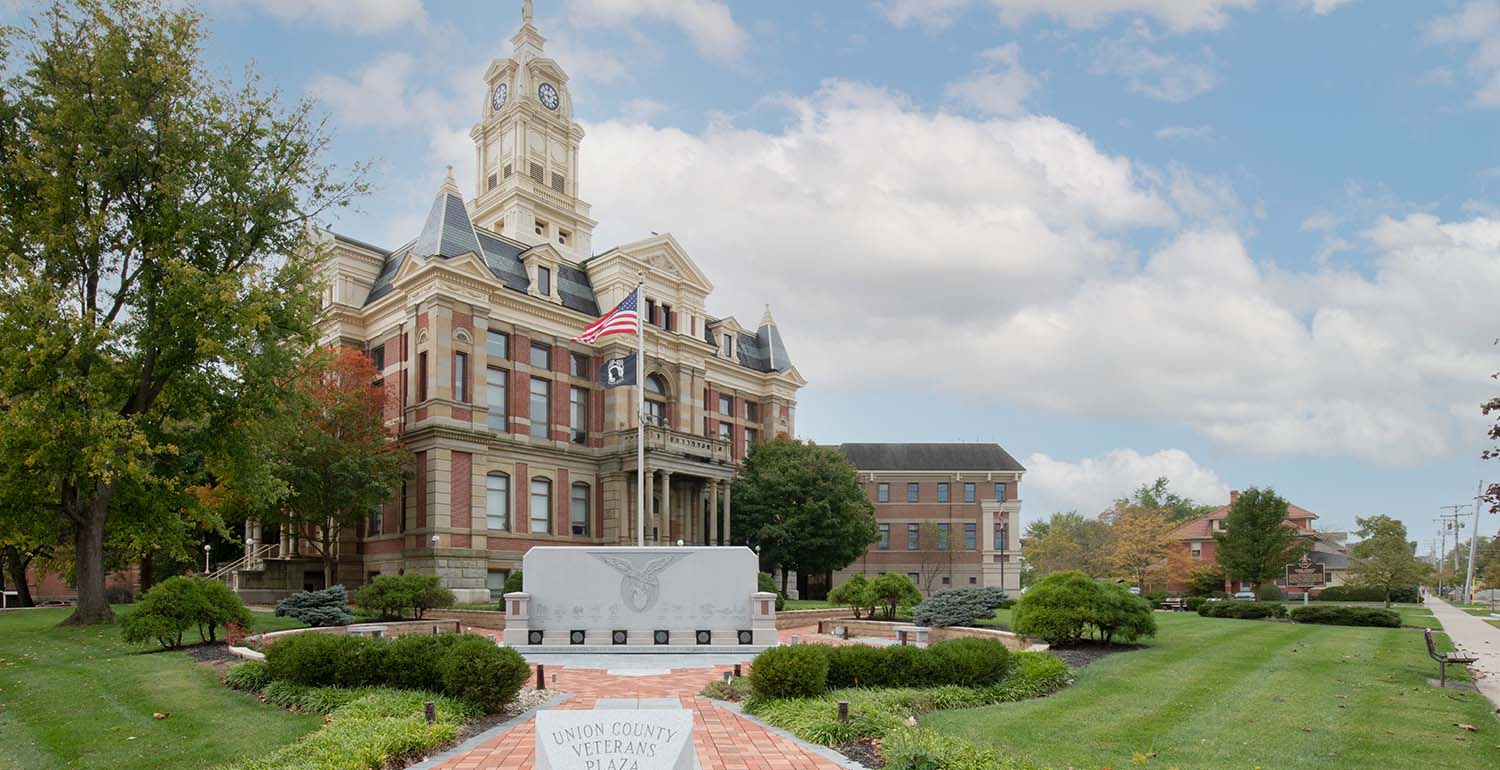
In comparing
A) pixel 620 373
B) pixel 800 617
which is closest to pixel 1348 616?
pixel 800 617

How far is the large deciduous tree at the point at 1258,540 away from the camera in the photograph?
169ft

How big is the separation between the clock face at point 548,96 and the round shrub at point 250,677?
1737 inches

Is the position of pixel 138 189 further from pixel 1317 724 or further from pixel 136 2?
pixel 1317 724

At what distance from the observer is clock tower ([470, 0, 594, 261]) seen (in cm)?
5356

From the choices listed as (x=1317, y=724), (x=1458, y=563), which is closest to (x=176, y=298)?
(x=1317, y=724)

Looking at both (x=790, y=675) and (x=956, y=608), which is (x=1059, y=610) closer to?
(x=956, y=608)

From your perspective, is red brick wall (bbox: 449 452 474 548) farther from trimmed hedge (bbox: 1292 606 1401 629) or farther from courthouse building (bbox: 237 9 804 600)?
trimmed hedge (bbox: 1292 606 1401 629)

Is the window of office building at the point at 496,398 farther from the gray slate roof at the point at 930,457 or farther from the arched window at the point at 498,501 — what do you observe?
the gray slate roof at the point at 930,457

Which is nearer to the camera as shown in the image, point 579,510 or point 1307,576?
point 579,510

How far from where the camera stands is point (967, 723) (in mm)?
12516

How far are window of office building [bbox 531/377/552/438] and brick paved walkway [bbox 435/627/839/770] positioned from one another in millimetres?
31686

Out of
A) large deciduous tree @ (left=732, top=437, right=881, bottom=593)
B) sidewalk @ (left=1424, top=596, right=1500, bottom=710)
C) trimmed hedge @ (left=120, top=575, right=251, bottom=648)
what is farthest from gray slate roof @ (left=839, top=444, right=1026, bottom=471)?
trimmed hedge @ (left=120, top=575, right=251, bottom=648)

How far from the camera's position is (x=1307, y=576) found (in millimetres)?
81938

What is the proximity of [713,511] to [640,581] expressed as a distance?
25336mm
